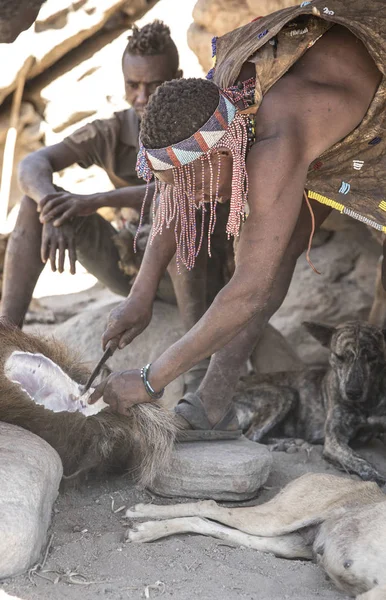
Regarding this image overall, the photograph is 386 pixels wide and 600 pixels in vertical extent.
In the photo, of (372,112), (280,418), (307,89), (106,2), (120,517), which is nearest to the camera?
(307,89)

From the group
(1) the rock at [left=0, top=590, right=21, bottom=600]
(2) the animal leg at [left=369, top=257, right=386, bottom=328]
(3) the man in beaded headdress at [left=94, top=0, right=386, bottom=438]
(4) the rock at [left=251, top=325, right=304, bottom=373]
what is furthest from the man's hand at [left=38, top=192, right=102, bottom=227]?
(1) the rock at [left=0, top=590, right=21, bottom=600]

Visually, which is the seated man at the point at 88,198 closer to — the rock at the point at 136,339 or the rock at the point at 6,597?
the rock at the point at 136,339

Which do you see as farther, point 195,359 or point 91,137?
point 91,137

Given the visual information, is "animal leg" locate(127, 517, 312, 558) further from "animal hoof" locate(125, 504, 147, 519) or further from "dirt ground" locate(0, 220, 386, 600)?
"animal hoof" locate(125, 504, 147, 519)

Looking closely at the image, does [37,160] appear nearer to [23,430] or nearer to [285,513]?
[23,430]

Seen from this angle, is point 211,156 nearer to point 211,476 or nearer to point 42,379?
point 42,379

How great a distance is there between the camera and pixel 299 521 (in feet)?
10.1

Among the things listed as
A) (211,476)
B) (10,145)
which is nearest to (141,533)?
(211,476)

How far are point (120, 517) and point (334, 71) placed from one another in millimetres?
1978

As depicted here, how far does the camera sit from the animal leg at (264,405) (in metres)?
5.34

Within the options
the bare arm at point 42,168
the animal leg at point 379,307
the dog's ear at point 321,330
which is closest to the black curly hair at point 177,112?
the bare arm at point 42,168

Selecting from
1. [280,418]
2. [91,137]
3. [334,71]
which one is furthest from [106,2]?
[334,71]

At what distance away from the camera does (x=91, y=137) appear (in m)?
5.20

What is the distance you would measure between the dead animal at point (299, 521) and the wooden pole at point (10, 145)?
5993 millimetres
